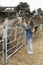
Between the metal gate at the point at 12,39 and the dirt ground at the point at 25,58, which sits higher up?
the metal gate at the point at 12,39

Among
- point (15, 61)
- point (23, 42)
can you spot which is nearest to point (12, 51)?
point (15, 61)

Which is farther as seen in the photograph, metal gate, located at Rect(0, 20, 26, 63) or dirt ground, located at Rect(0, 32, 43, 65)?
metal gate, located at Rect(0, 20, 26, 63)

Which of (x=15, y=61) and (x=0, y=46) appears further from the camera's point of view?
(x=0, y=46)

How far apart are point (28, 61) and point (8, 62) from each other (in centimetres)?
75

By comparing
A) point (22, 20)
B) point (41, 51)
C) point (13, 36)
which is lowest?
point (41, 51)

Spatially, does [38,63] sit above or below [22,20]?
below

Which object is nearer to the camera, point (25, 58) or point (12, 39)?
point (25, 58)

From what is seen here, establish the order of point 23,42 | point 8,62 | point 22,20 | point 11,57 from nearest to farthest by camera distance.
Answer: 1. point 8,62
2. point 11,57
3. point 22,20
4. point 23,42

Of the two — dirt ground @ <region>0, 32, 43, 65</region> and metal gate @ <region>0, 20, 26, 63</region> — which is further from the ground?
metal gate @ <region>0, 20, 26, 63</region>

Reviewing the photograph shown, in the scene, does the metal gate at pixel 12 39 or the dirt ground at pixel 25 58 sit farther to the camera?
the metal gate at pixel 12 39

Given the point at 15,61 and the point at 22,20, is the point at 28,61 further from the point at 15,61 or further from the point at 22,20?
the point at 22,20

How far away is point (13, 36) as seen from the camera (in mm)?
9125

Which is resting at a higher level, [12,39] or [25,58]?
[12,39]

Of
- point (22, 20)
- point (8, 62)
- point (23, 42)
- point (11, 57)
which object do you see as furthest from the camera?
point (23, 42)
